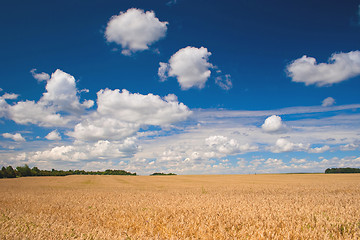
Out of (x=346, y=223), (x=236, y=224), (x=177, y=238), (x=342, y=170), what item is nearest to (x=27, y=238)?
(x=177, y=238)

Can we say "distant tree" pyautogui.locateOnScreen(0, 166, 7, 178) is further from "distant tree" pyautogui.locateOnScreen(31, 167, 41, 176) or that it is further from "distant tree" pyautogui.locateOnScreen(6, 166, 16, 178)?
"distant tree" pyautogui.locateOnScreen(31, 167, 41, 176)

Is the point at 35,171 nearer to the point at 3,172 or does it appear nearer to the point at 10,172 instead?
the point at 10,172

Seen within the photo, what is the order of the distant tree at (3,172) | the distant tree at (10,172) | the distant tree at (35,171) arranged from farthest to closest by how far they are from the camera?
the distant tree at (35,171)
the distant tree at (10,172)
the distant tree at (3,172)

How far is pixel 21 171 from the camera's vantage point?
3723 inches

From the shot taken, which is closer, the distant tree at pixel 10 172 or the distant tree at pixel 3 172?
the distant tree at pixel 3 172

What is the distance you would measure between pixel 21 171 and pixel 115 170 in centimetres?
5025

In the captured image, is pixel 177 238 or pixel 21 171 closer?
pixel 177 238

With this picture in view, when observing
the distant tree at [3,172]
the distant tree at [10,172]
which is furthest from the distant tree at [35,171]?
the distant tree at [3,172]

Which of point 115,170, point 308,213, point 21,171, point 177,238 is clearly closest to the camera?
point 177,238

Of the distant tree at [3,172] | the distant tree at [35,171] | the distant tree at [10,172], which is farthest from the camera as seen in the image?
the distant tree at [35,171]

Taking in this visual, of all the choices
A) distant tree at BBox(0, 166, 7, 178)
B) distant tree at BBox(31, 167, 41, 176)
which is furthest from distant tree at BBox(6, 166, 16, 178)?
distant tree at BBox(31, 167, 41, 176)

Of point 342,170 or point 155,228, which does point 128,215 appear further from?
point 342,170

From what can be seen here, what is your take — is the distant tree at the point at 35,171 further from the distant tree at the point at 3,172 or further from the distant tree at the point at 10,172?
the distant tree at the point at 3,172

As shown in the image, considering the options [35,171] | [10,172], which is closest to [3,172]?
[10,172]
